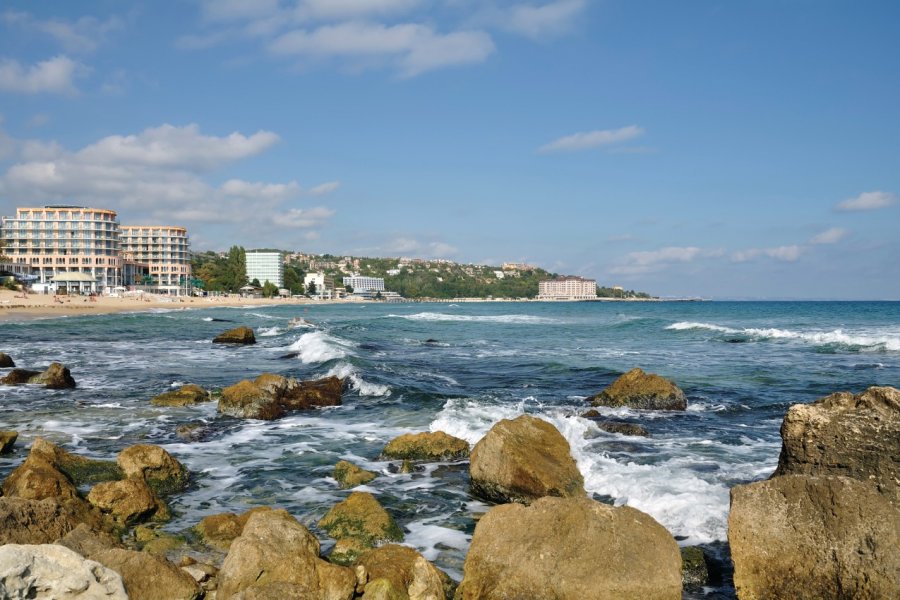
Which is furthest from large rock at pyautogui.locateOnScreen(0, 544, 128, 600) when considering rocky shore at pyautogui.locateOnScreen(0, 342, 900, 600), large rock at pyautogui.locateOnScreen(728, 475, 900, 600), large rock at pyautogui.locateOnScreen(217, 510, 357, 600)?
large rock at pyautogui.locateOnScreen(728, 475, 900, 600)

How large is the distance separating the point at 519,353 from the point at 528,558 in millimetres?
26071

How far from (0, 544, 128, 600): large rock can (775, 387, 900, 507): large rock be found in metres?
6.48

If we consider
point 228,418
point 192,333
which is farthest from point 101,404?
point 192,333

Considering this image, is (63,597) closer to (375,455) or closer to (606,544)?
(606,544)

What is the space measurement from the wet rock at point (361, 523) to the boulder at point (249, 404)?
7.62m

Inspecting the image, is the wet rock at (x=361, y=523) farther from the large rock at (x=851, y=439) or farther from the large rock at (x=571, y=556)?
the large rock at (x=851, y=439)

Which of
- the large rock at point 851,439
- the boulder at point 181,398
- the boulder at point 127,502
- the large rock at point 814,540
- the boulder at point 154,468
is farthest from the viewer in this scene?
the boulder at point 181,398

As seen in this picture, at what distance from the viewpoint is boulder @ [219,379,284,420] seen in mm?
15273

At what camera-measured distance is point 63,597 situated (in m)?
4.76

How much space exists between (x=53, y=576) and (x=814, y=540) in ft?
19.7

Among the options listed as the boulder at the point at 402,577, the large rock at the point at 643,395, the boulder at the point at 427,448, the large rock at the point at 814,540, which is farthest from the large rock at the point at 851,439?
the large rock at the point at 643,395

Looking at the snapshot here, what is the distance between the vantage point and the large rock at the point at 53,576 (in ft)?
15.1

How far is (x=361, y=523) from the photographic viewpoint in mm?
7820

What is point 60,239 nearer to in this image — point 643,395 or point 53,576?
point 643,395
